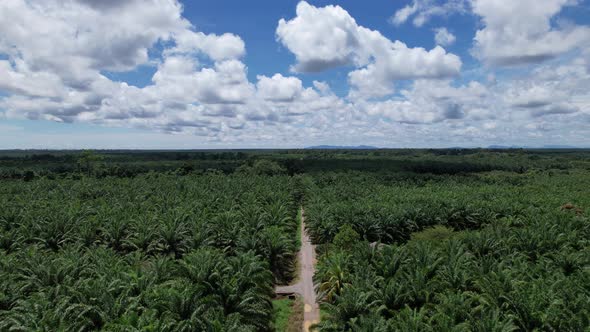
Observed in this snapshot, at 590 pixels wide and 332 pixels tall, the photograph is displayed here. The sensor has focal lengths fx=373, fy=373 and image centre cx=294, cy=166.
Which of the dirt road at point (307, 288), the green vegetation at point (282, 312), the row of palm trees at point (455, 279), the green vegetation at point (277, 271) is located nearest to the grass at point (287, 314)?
the green vegetation at point (282, 312)

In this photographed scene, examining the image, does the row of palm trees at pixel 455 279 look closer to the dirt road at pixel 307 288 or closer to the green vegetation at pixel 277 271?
the green vegetation at pixel 277 271

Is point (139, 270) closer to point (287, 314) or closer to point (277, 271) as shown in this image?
point (287, 314)

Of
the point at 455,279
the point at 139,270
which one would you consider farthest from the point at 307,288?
the point at 139,270

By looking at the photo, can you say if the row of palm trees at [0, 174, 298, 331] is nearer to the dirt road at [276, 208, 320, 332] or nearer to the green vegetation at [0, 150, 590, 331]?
the green vegetation at [0, 150, 590, 331]

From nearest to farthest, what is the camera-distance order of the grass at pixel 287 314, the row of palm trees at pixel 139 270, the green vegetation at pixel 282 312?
the row of palm trees at pixel 139 270
the grass at pixel 287 314
the green vegetation at pixel 282 312

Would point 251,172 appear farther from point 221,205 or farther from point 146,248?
point 146,248

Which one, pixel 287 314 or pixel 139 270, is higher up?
pixel 139 270

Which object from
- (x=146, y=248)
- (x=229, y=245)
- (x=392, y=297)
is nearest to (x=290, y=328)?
(x=392, y=297)
